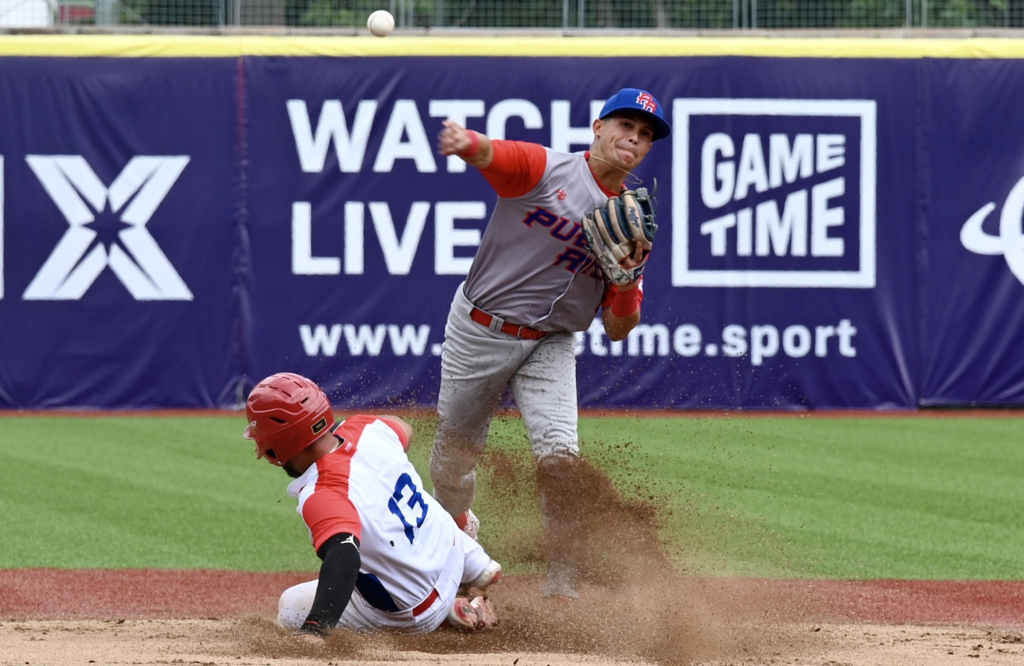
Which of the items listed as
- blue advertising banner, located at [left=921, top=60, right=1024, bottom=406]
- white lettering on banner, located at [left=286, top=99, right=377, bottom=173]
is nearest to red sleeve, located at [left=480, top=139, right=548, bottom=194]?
white lettering on banner, located at [left=286, top=99, right=377, bottom=173]

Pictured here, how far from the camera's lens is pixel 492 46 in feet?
43.3

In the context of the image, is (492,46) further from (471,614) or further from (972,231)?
(471,614)

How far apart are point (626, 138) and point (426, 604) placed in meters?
2.02

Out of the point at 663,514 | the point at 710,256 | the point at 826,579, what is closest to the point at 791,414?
the point at 710,256

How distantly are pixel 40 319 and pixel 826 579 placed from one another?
8986mm

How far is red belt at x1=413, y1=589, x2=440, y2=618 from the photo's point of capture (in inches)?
185

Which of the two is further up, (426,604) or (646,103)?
(646,103)

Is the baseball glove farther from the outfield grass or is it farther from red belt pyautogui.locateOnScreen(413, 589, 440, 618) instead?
red belt pyautogui.locateOnScreen(413, 589, 440, 618)

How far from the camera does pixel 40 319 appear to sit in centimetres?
1284

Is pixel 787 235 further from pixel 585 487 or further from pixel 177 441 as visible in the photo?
pixel 585 487

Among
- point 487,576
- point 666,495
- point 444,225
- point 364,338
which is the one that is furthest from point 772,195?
point 487,576

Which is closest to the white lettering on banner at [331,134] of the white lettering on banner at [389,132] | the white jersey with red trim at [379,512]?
the white lettering on banner at [389,132]

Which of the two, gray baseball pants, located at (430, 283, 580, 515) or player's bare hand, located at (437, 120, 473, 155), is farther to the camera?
gray baseball pants, located at (430, 283, 580, 515)

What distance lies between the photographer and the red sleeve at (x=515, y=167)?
16.9 ft
